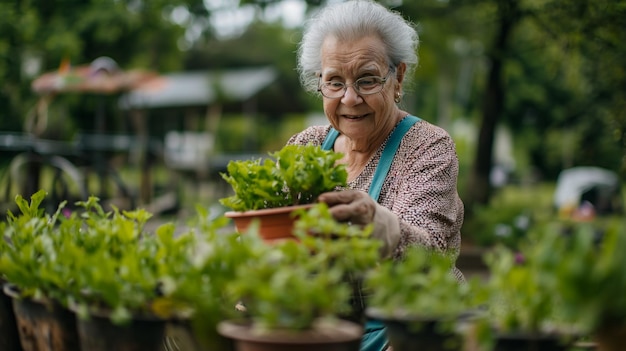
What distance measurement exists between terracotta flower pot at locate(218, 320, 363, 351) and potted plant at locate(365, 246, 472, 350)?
88mm

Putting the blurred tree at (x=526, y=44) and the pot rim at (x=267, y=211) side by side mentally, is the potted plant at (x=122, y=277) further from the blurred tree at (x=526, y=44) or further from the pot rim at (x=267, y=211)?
the blurred tree at (x=526, y=44)

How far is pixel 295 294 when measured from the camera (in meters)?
1.49

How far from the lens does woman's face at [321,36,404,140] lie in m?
2.90

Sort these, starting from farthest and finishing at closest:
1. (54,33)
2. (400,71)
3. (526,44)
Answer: (54,33) → (526,44) → (400,71)

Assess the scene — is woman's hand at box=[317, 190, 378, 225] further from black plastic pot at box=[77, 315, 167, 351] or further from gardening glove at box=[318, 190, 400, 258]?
black plastic pot at box=[77, 315, 167, 351]

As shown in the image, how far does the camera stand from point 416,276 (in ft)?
5.24

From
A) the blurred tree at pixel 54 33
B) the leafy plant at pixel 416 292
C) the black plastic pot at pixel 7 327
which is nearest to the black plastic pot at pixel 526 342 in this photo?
the leafy plant at pixel 416 292

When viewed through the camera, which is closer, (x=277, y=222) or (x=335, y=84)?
(x=277, y=222)

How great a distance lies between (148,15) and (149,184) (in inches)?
176

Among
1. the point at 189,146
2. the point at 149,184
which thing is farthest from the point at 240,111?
the point at 149,184

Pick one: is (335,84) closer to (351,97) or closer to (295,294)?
(351,97)

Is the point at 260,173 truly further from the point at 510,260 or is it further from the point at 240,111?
the point at 240,111

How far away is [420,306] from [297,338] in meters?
0.25

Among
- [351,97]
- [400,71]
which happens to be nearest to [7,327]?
[351,97]
